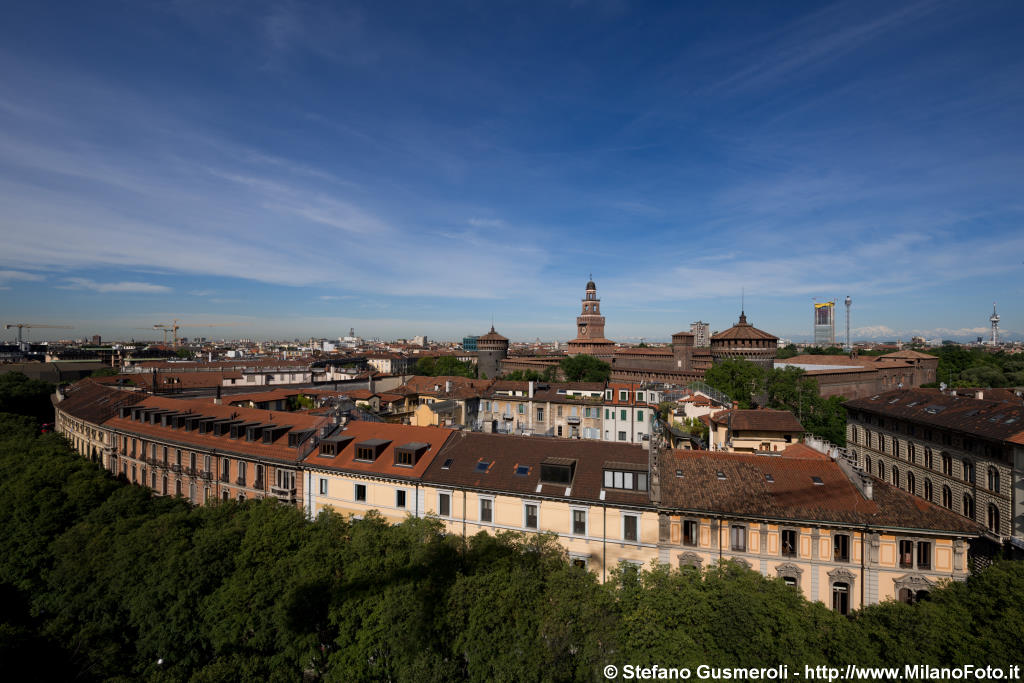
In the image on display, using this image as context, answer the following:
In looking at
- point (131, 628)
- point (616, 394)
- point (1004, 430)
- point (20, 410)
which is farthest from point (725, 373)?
point (20, 410)

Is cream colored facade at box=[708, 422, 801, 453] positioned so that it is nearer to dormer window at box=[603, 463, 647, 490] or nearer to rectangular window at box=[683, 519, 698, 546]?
rectangular window at box=[683, 519, 698, 546]

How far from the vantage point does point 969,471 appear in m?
32.0

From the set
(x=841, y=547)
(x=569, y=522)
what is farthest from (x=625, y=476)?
(x=841, y=547)

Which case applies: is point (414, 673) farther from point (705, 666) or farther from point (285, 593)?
point (705, 666)

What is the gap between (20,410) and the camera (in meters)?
66.6

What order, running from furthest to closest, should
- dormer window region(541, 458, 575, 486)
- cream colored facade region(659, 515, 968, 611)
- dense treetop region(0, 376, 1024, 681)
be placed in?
dormer window region(541, 458, 575, 486), cream colored facade region(659, 515, 968, 611), dense treetop region(0, 376, 1024, 681)

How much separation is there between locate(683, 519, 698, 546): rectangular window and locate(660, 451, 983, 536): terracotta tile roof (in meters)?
0.79

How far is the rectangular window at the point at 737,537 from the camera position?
2184 cm

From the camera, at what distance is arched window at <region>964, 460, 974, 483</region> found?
3166 cm

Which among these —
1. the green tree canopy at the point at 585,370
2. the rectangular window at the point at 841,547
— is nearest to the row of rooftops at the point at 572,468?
the rectangular window at the point at 841,547

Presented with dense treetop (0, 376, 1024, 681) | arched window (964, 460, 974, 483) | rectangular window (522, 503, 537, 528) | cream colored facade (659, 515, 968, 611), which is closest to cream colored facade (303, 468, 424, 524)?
dense treetop (0, 376, 1024, 681)

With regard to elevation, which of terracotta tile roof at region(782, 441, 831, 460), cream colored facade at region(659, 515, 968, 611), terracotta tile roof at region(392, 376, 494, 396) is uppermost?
terracotta tile roof at region(392, 376, 494, 396)

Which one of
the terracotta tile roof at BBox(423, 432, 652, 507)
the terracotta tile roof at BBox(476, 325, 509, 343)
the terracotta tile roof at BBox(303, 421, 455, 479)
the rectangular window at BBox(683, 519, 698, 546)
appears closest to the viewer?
the rectangular window at BBox(683, 519, 698, 546)

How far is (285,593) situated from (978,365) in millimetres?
134584
